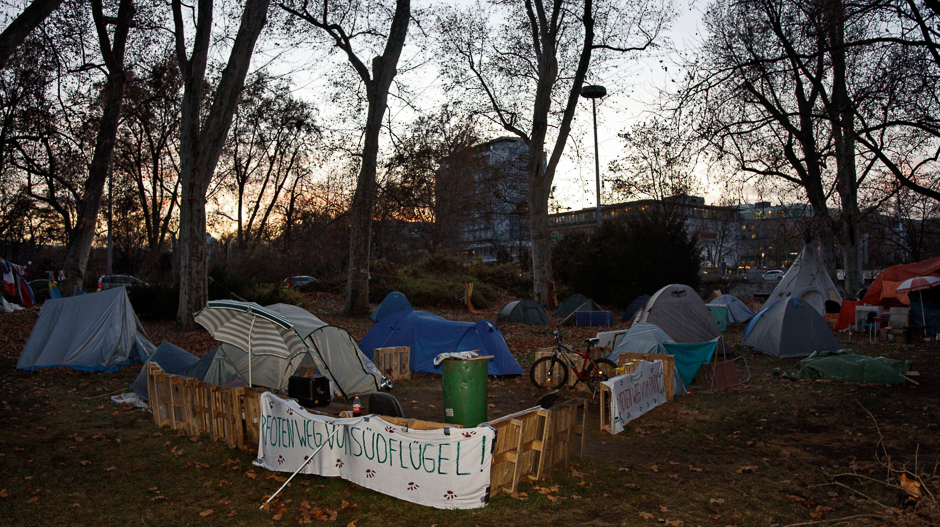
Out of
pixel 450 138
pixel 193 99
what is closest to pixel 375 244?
pixel 450 138

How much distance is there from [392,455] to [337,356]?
199 inches

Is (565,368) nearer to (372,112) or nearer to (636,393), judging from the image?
(636,393)

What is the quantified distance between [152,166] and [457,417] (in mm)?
32130

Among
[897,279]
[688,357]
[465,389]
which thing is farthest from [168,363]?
[897,279]

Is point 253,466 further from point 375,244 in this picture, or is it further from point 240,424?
point 375,244

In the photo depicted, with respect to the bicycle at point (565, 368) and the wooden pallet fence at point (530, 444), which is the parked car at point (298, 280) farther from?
the wooden pallet fence at point (530, 444)

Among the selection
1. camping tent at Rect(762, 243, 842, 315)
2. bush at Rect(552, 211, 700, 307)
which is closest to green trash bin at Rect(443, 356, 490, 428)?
camping tent at Rect(762, 243, 842, 315)

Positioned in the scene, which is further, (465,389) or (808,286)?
(808,286)

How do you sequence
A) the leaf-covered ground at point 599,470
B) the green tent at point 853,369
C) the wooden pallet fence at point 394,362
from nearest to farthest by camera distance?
1. the leaf-covered ground at point 599,470
2. the green tent at point 853,369
3. the wooden pallet fence at point 394,362

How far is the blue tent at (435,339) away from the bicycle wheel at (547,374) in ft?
3.25

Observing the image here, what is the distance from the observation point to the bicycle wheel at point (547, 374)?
1045 centimetres

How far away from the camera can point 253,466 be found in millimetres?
6082

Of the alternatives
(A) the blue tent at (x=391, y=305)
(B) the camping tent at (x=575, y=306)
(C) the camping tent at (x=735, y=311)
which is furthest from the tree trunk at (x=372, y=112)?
(C) the camping tent at (x=735, y=311)

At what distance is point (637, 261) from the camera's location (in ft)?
83.1
